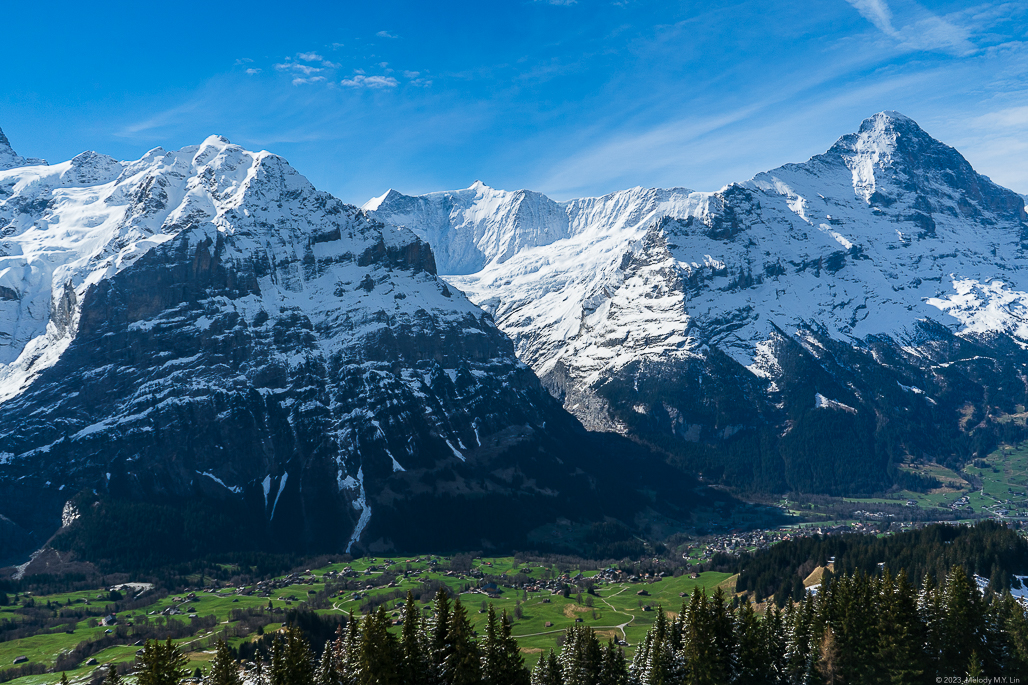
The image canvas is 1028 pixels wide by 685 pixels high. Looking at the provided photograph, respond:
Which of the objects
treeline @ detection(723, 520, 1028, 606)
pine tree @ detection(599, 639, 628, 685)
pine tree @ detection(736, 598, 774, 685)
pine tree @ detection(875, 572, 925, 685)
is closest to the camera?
pine tree @ detection(875, 572, 925, 685)

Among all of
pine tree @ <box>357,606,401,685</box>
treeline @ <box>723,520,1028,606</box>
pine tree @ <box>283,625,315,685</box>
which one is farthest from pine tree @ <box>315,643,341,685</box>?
treeline @ <box>723,520,1028,606</box>

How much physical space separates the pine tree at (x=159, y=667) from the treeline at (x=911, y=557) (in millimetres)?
107425

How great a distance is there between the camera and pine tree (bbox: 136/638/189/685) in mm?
70625

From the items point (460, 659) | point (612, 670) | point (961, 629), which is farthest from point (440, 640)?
point (961, 629)

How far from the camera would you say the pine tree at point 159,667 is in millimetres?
70625

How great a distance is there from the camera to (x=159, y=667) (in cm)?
7138

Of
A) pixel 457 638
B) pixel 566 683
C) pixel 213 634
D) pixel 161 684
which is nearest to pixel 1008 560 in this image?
pixel 566 683

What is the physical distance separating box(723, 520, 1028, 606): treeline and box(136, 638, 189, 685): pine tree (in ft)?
352

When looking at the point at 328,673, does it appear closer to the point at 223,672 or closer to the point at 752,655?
the point at 223,672

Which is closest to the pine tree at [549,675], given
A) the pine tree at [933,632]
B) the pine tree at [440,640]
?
the pine tree at [440,640]

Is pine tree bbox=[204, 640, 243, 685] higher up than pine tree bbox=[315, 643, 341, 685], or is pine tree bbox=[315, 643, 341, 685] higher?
pine tree bbox=[204, 640, 243, 685]

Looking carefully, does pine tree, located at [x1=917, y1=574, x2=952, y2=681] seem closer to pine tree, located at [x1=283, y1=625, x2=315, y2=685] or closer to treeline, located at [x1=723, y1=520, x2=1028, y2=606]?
treeline, located at [x1=723, y1=520, x2=1028, y2=606]

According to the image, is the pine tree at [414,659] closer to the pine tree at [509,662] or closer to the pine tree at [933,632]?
the pine tree at [509,662]

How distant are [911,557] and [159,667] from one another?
147 metres
